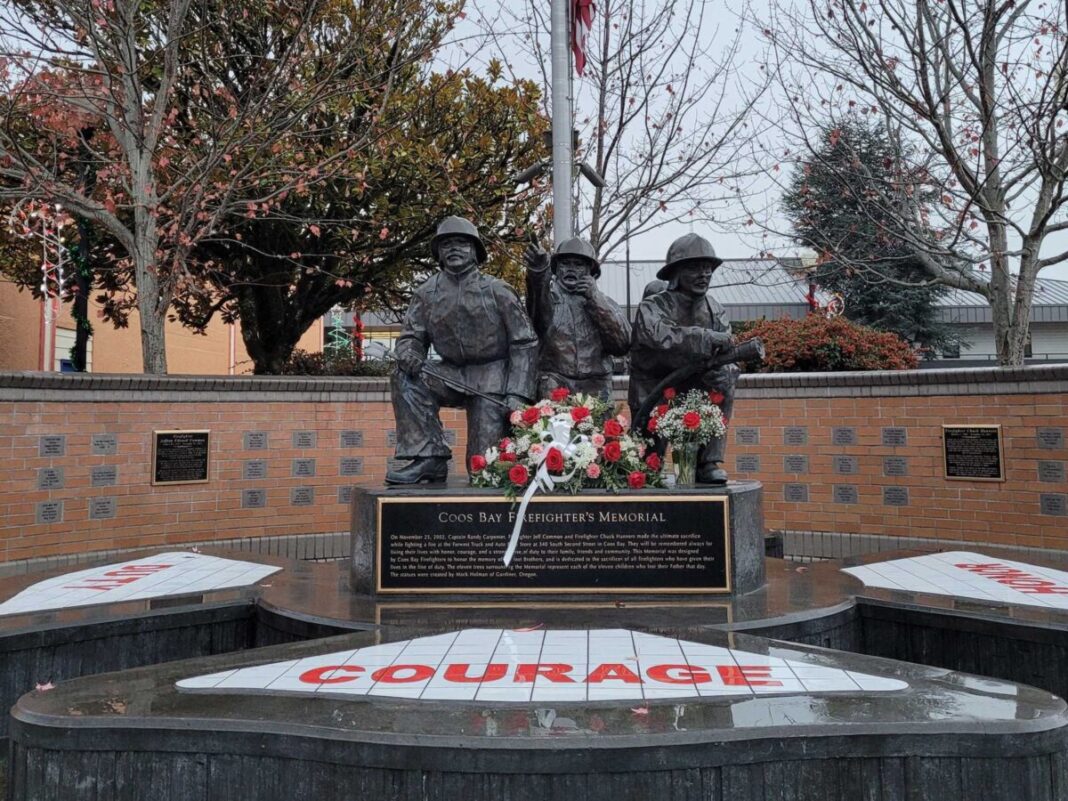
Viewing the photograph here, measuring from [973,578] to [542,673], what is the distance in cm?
408

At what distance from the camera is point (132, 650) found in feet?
17.1

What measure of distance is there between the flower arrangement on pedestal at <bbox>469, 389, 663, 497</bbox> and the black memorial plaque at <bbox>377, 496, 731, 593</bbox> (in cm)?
18

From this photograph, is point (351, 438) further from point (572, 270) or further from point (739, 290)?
point (739, 290)

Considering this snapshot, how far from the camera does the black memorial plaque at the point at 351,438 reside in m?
11.5

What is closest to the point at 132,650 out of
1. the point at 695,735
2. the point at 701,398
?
the point at 695,735

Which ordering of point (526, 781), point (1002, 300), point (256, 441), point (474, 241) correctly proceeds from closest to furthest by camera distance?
point (526, 781), point (474, 241), point (256, 441), point (1002, 300)

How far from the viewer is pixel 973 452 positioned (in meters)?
9.73

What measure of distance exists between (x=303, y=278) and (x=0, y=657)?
1097 cm

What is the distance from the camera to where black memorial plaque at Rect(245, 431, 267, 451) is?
10875 mm

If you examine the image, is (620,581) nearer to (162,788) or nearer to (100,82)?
(162,788)

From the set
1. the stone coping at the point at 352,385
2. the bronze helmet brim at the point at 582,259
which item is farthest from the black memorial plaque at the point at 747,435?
the bronze helmet brim at the point at 582,259

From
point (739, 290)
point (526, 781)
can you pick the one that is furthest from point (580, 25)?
point (739, 290)

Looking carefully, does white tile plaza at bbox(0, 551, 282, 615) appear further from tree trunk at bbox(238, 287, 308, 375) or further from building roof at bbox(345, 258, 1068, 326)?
building roof at bbox(345, 258, 1068, 326)

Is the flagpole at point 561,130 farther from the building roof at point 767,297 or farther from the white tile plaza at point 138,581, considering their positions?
the building roof at point 767,297
